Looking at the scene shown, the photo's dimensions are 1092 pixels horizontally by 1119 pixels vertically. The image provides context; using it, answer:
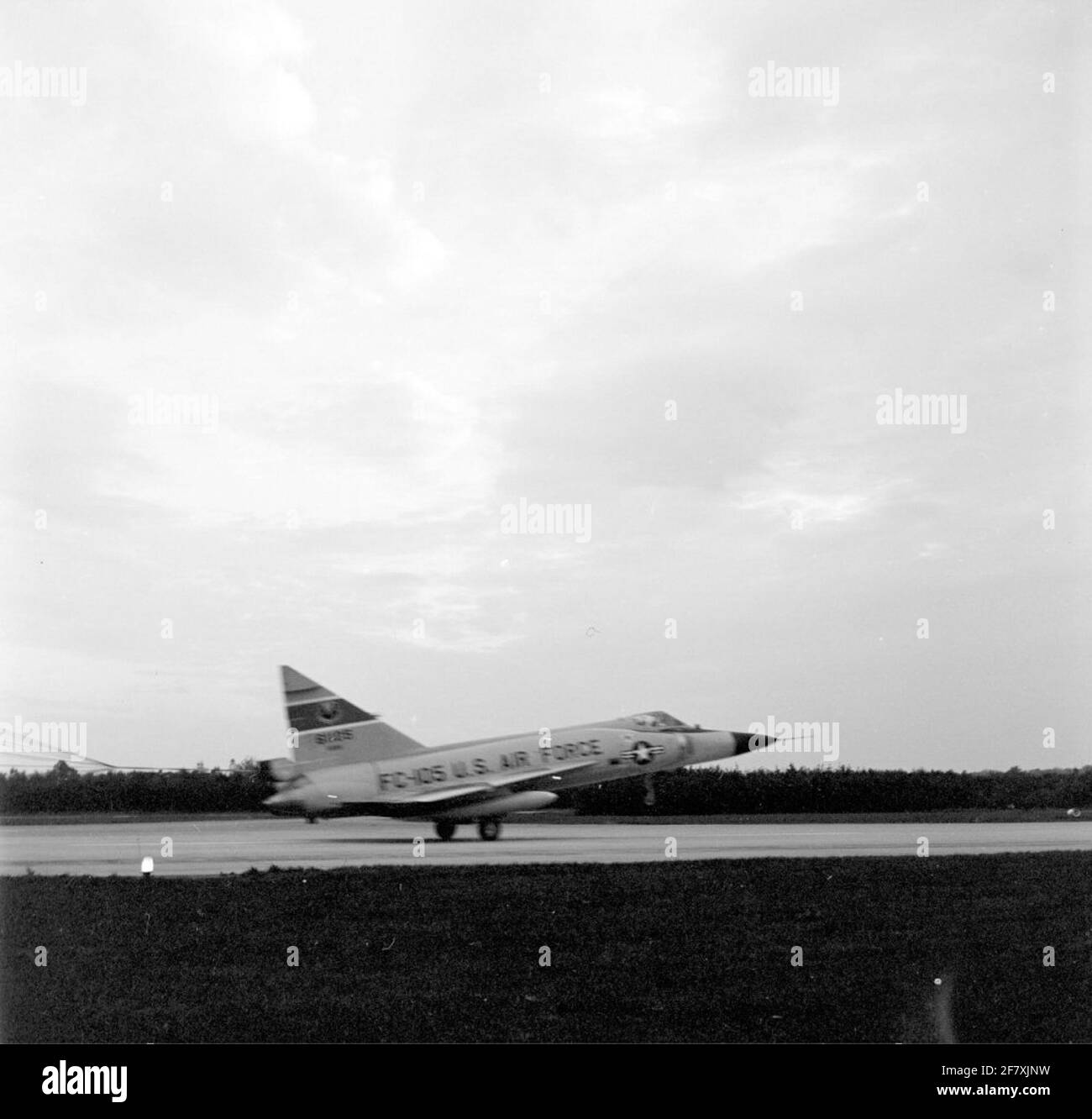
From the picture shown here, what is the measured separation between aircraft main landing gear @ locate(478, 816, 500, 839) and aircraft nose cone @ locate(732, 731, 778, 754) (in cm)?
693

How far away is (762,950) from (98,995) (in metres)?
5.83

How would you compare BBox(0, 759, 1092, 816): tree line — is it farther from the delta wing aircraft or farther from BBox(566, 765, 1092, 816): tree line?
the delta wing aircraft

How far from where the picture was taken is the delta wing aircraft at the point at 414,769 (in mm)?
21188

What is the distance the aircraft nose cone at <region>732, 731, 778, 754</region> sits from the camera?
2711 cm

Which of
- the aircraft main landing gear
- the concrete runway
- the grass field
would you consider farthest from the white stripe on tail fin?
the grass field

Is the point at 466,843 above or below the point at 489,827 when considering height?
below

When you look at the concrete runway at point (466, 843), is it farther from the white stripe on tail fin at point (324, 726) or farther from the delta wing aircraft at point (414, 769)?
the white stripe on tail fin at point (324, 726)

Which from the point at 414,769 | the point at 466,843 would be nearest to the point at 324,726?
the point at 414,769

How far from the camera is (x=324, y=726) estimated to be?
21641mm

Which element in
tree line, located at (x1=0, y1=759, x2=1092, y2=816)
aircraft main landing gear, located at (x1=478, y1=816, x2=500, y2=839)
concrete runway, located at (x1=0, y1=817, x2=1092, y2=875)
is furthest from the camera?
tree line, located at (x1=0, y1=759, x2=1092, y2=816)

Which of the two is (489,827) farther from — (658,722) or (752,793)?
(752,793)

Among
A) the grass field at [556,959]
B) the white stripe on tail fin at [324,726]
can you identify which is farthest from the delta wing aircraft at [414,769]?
the grass field at [556,959]

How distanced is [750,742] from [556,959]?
18173mm
